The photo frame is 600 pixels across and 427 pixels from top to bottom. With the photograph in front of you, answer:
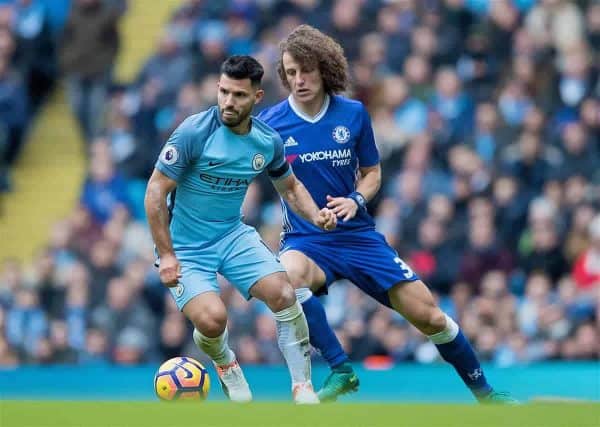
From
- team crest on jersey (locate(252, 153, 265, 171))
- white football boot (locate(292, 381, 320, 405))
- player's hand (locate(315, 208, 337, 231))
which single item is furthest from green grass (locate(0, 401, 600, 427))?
team crest on jersey (locate(252, 153, 265, 171))

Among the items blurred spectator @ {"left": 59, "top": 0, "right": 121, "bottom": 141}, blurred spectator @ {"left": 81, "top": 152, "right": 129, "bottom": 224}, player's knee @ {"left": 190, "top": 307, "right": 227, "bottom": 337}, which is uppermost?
blurred spectator @ {"left": 59, "top": 0, "right": 121, "bottom": 141}

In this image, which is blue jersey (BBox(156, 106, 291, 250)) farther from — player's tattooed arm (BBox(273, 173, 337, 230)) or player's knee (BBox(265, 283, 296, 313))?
player's knee (BBox(265, 283, 296, 313))

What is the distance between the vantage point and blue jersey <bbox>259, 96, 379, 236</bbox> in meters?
9.74

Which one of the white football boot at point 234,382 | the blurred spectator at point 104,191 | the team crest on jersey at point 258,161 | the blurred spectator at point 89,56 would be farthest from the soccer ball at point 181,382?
the blurred spectator at point 89,56

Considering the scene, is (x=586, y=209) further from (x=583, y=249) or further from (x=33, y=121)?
(x=33, y=121)

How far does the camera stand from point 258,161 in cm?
919

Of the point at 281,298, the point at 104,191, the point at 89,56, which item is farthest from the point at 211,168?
the point at 89,56

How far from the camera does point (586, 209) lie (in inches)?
552

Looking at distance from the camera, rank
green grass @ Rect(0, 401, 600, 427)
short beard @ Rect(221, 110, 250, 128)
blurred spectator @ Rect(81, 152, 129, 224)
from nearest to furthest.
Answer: green grass @ Rect(0, 401, 600, 427)
short beard @ Rect(221, 110, 250, 128)
blurred spectator @ Rect(81, 152, 129, 224)

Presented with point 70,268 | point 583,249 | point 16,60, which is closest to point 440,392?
point 583,249

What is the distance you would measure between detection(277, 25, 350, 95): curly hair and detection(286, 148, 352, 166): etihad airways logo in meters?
0.48

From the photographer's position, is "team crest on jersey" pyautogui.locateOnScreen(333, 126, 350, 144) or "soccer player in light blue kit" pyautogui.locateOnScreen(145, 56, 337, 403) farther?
"team crest on jersey" pyautogui.locateOnScreen(333, 126, 350, 144)

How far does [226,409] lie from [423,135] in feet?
26.6

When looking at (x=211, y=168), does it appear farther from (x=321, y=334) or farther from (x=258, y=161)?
(x=321, y=334)
